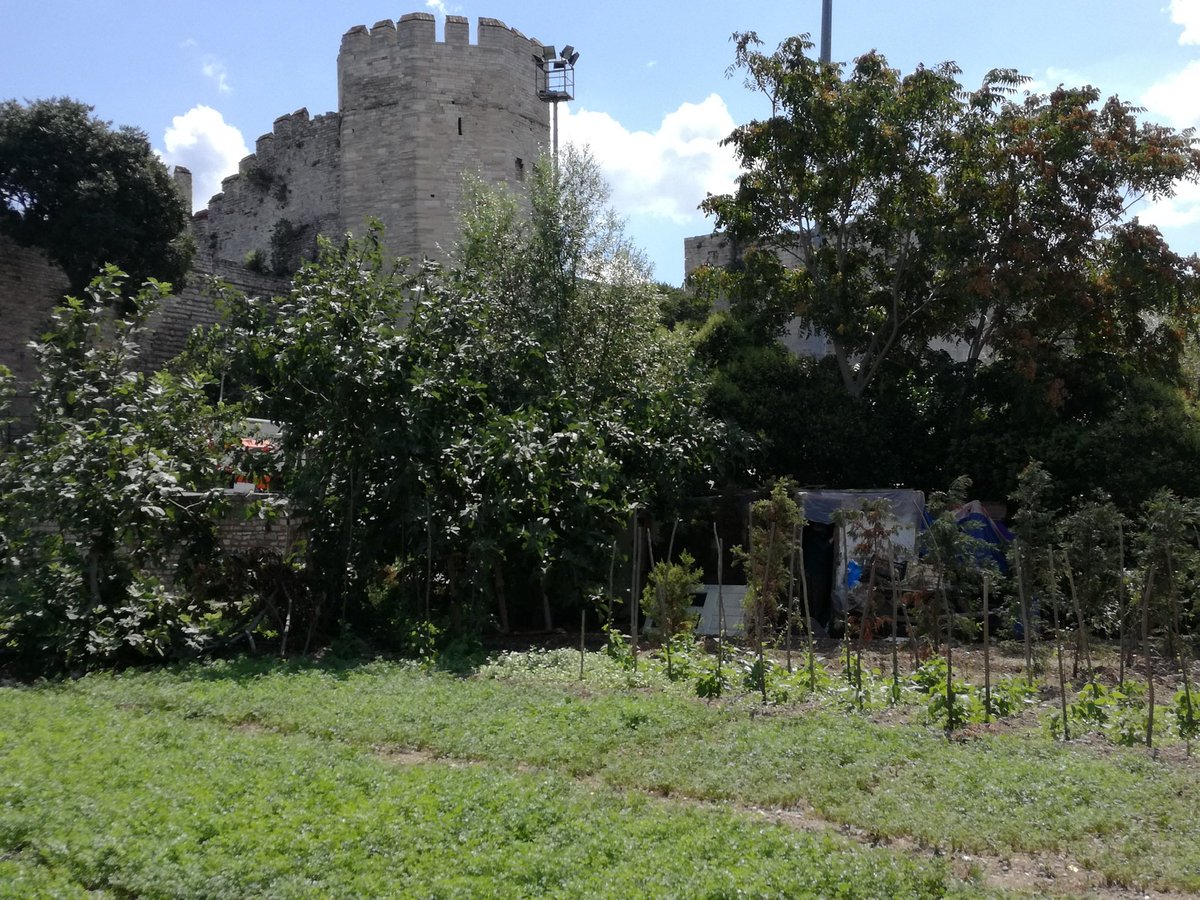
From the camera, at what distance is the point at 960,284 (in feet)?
50.1

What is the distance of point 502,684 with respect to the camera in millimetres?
9164

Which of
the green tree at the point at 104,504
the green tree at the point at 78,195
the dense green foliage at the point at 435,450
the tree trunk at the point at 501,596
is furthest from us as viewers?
the green tree at the point at 78,195

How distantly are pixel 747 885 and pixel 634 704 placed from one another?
345 centimetres

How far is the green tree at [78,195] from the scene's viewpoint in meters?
23.4

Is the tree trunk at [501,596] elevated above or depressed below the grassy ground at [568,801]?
above

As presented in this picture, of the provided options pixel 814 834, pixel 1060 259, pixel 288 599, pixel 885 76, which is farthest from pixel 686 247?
pixel 814 834

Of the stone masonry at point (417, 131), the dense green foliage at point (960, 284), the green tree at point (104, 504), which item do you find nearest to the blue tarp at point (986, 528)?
the dense green foliage at point (960, 284)

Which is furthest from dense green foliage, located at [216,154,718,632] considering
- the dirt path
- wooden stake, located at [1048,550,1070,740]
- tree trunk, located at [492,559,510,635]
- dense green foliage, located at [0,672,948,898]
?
the dirt path

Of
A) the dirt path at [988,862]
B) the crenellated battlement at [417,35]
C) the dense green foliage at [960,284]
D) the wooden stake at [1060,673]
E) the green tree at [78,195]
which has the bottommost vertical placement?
the dirt path at [988,862]

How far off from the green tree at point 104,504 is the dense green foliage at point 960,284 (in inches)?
308

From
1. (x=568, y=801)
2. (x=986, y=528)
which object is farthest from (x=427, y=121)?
(x=568, y=801)

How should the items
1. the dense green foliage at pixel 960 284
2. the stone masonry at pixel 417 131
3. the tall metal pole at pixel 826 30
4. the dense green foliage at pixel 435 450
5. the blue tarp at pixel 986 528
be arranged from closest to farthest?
the dense green foliage at pixel 435 450, the blue tarp at pixel 986 528, the dense green foliage at pixel 960 284, the tall metal pole at pixel 826 30, the stone masonry at pixel 417 131

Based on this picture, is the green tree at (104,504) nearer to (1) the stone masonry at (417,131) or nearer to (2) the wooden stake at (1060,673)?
(2) the wooden stake at (1060,673)

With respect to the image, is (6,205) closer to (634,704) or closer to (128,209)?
(128,209)
